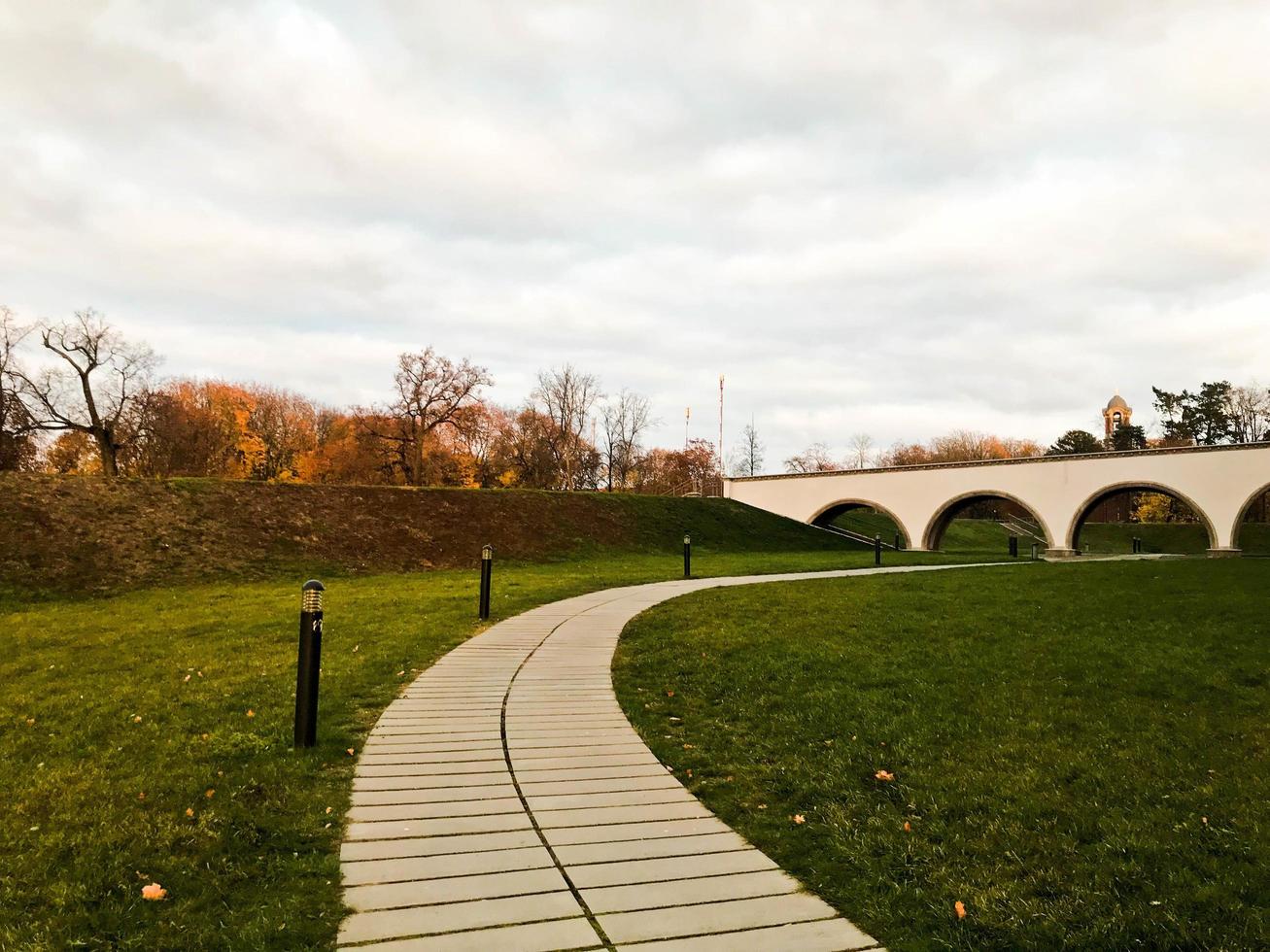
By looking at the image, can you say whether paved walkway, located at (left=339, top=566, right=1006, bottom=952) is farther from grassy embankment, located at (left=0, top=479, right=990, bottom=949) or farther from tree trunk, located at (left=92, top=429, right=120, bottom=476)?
tree trunk, located at (left=92, top=429, right=120, bottom=476)

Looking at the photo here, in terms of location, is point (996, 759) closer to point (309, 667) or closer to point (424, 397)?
point (309, 667)

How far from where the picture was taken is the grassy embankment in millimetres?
3080

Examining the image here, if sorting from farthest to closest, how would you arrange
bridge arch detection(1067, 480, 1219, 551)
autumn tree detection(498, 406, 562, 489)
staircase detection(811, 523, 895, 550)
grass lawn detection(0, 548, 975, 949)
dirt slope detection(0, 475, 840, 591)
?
autumn tree detection(498, 406, 562, 489), staircase detection(811, 523, 895, 550), bridge arch detection(1067, 480, 1219, 551), dirt slope detection(0, 475, 840, 591), grass lawn detection(0, 548, 975, 949)

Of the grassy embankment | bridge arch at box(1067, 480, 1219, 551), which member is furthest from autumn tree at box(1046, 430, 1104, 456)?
the grassy embankment

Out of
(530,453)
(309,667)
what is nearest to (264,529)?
(309,667)

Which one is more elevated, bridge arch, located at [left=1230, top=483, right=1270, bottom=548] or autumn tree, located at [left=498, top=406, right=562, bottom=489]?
autumn tree, located at [left=498, top=406, right=562, bottom=489]

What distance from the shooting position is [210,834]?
366 centimetres

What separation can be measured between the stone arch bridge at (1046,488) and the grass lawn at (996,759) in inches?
1301

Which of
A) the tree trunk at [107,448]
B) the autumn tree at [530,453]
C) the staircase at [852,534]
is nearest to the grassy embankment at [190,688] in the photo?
the tree trunk at [107,448]

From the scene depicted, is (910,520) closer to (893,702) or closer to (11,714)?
(893,702)

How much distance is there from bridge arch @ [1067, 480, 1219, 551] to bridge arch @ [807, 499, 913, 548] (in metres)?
8.77

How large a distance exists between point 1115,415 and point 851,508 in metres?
53.5

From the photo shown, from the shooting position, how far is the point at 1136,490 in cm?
3978

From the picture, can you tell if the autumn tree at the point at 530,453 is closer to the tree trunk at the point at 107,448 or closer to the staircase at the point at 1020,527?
the tree trunk at the point at 107,448
